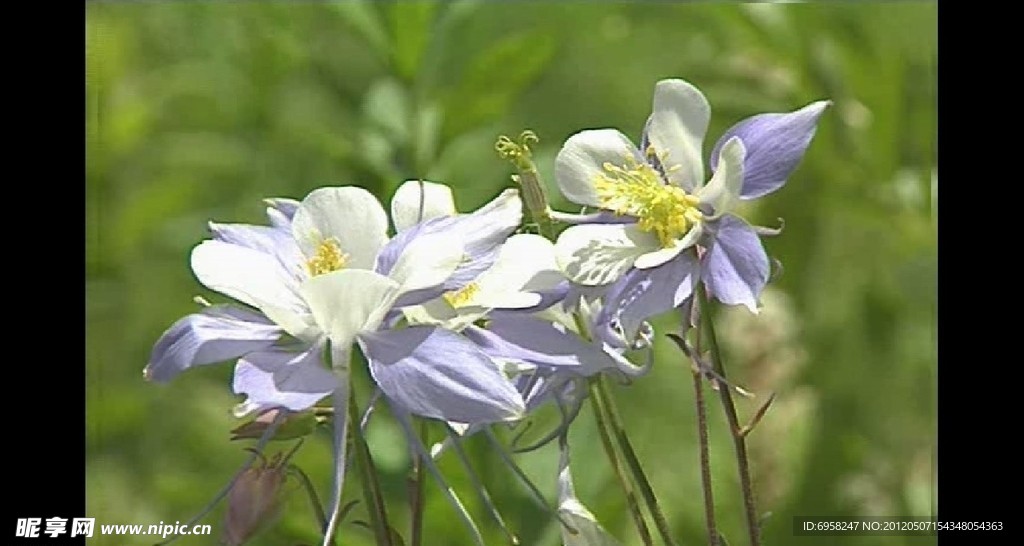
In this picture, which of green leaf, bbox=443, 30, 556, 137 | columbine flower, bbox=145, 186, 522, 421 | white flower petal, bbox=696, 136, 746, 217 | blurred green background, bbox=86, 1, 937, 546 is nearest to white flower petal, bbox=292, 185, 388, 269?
columbine flower, bbox=145, 186, 522, 421

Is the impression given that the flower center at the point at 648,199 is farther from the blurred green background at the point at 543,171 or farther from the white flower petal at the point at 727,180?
the blurred green background at the point at 543,171

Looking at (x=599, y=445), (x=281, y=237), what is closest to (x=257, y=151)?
(x=599, y=445)

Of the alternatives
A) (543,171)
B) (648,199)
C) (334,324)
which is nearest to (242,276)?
(334,324)

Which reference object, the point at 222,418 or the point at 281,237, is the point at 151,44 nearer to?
the point at 222,418

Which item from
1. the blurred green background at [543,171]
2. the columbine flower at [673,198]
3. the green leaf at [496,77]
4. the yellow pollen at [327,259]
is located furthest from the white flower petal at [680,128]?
the green leaf at [496,77]

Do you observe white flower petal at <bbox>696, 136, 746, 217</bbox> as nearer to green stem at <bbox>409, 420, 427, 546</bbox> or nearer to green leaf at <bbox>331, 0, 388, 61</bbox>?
green stem at <bbox>409, 420, 427, 546</bbox>

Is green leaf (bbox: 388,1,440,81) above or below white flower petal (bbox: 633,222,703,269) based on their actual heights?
above

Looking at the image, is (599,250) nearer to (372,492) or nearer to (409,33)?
(372,492)
